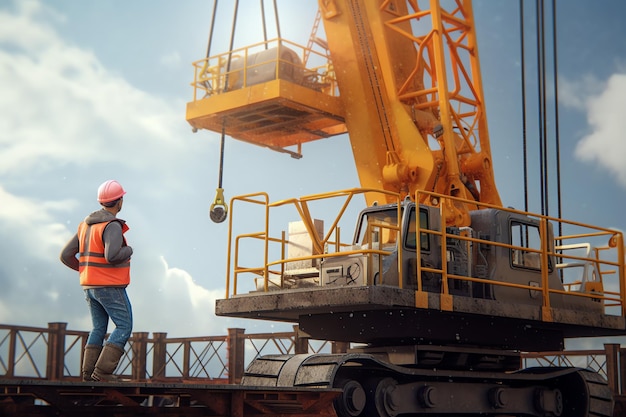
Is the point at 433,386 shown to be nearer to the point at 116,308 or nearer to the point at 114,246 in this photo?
the point at 116,308

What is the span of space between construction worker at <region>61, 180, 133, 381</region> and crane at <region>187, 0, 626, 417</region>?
9.02 feet

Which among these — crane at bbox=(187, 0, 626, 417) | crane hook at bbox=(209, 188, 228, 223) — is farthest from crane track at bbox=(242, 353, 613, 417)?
crane hook at bbox=(209, 188, 228, 223)

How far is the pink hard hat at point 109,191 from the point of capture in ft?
30.2

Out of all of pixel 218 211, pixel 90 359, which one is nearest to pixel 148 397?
pixel 90 359

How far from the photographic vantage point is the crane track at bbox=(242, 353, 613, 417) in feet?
36.3

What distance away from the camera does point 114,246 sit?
8.86 meters

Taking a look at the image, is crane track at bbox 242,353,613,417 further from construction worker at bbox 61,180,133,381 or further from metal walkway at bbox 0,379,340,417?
construction worker at bbox 61,180,133,381

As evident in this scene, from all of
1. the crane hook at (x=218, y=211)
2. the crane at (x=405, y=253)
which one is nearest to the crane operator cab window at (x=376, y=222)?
the crane at (x=405, y=253)

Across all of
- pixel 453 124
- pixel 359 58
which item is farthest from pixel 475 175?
pixel 359 58

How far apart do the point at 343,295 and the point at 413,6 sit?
277 inches

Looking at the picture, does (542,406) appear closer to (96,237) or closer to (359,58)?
(359,58)

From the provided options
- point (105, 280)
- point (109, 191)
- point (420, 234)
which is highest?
point (420, 234)

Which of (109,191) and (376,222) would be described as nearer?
(109,191)

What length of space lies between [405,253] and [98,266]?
13.7 feet
